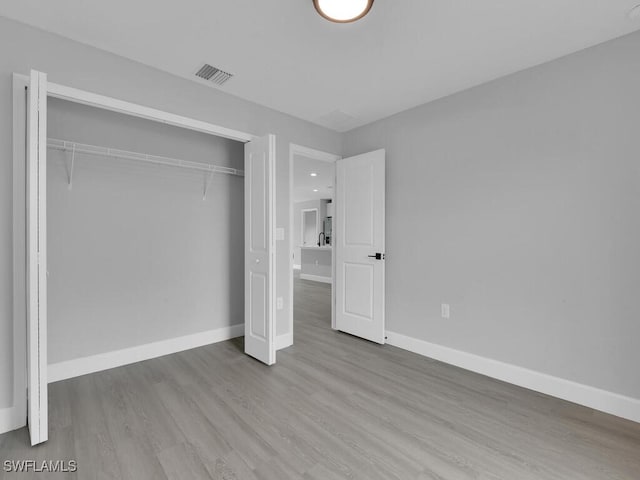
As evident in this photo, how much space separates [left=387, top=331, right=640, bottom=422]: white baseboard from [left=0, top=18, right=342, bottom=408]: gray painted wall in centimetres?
161

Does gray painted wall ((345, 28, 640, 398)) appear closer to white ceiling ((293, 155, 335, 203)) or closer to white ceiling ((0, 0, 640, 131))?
white ceiling ((0, 0, 640, 131))

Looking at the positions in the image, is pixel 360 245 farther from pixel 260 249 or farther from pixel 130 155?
pixel 130 155

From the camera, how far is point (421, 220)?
3.23 meters

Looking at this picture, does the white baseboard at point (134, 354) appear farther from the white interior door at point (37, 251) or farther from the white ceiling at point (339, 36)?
the white ceiling at point (339, 36)

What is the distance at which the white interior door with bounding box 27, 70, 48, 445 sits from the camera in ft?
5.51

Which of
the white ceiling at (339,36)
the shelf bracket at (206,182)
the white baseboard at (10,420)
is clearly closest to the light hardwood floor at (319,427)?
the white baseboard at (10,420)

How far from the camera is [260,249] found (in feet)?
9.75

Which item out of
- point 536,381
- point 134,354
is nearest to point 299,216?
point 134,354

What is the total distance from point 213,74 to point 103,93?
849 millimetres

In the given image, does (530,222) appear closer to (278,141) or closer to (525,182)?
(525,182)

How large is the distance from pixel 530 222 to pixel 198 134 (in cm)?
338

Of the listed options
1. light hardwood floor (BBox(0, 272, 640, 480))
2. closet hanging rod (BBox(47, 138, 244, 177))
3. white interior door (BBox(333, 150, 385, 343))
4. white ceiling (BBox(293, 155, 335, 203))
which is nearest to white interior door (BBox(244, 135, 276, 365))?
light hardwood floor (BBox(0, 272, 640, 480))

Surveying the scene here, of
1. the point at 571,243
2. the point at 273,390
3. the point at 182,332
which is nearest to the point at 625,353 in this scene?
the point at 571,243

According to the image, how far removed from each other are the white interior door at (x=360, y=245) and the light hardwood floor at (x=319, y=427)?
816 mm
